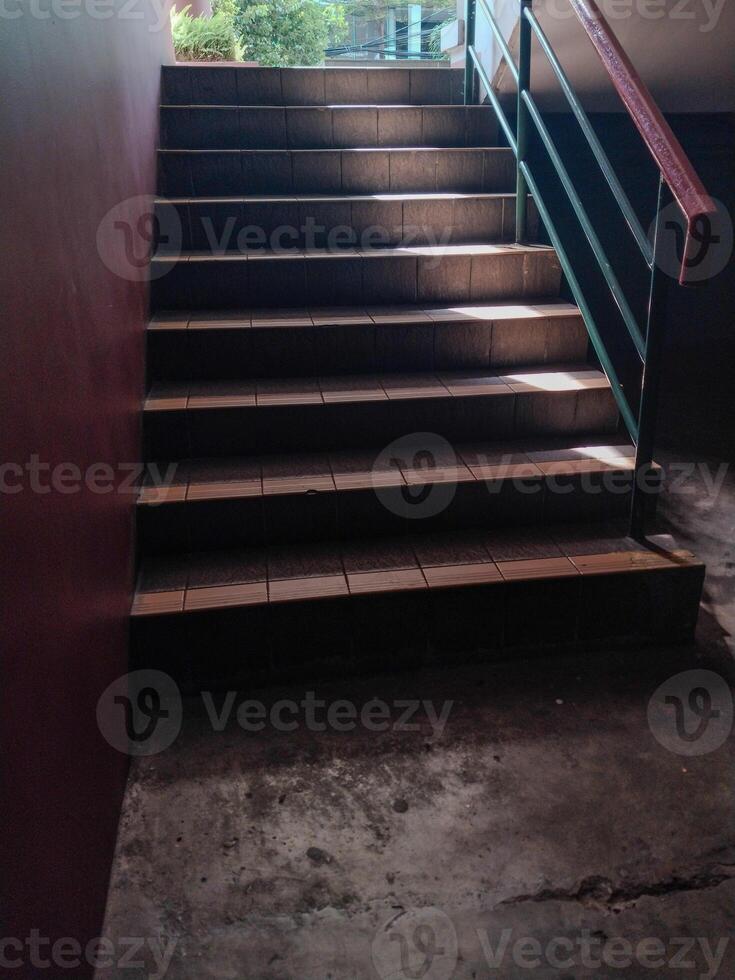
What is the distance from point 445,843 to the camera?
165cm

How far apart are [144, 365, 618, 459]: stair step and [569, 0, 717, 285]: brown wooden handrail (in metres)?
0.71

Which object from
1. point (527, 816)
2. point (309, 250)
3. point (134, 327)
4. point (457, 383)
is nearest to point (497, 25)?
point (309, 250)

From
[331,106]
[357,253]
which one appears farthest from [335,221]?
[331,106]

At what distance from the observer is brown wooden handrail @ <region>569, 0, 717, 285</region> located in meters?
1.89

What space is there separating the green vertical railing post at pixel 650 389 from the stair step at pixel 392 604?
120 millimetres

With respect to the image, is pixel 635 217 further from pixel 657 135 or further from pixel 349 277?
pixel 349 277

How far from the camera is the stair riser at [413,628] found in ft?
6.69

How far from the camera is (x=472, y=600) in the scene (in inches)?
83.9

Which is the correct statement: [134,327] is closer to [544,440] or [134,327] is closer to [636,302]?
[544,440]

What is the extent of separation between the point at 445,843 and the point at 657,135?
1813mm

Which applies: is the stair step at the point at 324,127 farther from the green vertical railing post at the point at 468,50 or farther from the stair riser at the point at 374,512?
the stair riser at the point at 374,512

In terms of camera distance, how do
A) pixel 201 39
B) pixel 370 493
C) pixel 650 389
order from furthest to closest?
pixel 201 39 → pixel 370 493 → pixel 650 389

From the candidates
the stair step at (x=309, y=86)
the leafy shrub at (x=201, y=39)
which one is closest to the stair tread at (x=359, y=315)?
the stair step at (x=309, y=86)

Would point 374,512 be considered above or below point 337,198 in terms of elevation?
below
